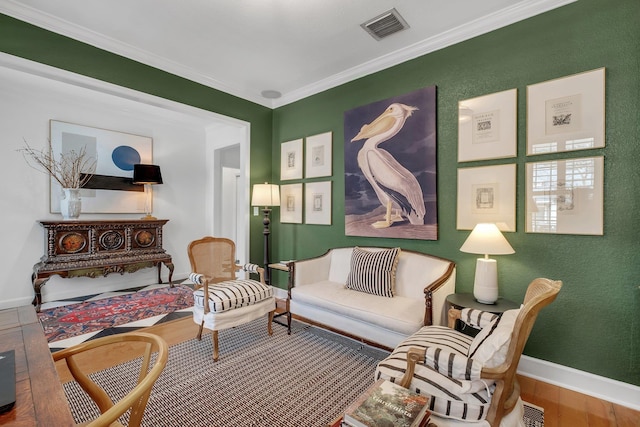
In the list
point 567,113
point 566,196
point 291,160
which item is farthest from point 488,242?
point 291,160

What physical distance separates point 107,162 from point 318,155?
328 centimetres

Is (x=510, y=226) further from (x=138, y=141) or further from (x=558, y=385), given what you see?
(x=138, y=141)

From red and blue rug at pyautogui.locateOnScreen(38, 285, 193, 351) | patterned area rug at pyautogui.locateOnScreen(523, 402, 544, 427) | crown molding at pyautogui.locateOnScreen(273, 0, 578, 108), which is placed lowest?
patterned area rug at pyautogui.locateOnScreen(523, 402, 544, 427)

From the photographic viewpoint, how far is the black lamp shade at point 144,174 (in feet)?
14.8

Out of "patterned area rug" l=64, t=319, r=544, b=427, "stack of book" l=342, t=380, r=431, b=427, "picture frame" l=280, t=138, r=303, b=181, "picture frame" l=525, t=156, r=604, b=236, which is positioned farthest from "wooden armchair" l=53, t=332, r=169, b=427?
"picture frame" l=280, t=138, r=303, b=181

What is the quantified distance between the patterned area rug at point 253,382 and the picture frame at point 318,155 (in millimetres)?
2004

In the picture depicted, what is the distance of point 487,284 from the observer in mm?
2221

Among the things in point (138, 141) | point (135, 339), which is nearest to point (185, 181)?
point (138, 141)

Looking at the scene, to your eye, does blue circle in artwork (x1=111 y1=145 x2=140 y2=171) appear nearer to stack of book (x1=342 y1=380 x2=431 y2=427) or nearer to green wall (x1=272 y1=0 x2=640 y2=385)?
green wall (x1=272 y1=0 x2=640 y2=385)

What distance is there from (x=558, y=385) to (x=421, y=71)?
116 inches

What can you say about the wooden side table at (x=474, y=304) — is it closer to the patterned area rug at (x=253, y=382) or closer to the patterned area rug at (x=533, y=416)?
the patterned area rug at (x=533, y=416)

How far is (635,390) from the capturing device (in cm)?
195

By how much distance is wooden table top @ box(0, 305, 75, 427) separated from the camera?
760 mm

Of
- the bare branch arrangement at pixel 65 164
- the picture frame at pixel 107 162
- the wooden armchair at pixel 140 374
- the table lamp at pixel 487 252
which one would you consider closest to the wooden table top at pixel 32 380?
the wooden armchair at pixel 140 374
